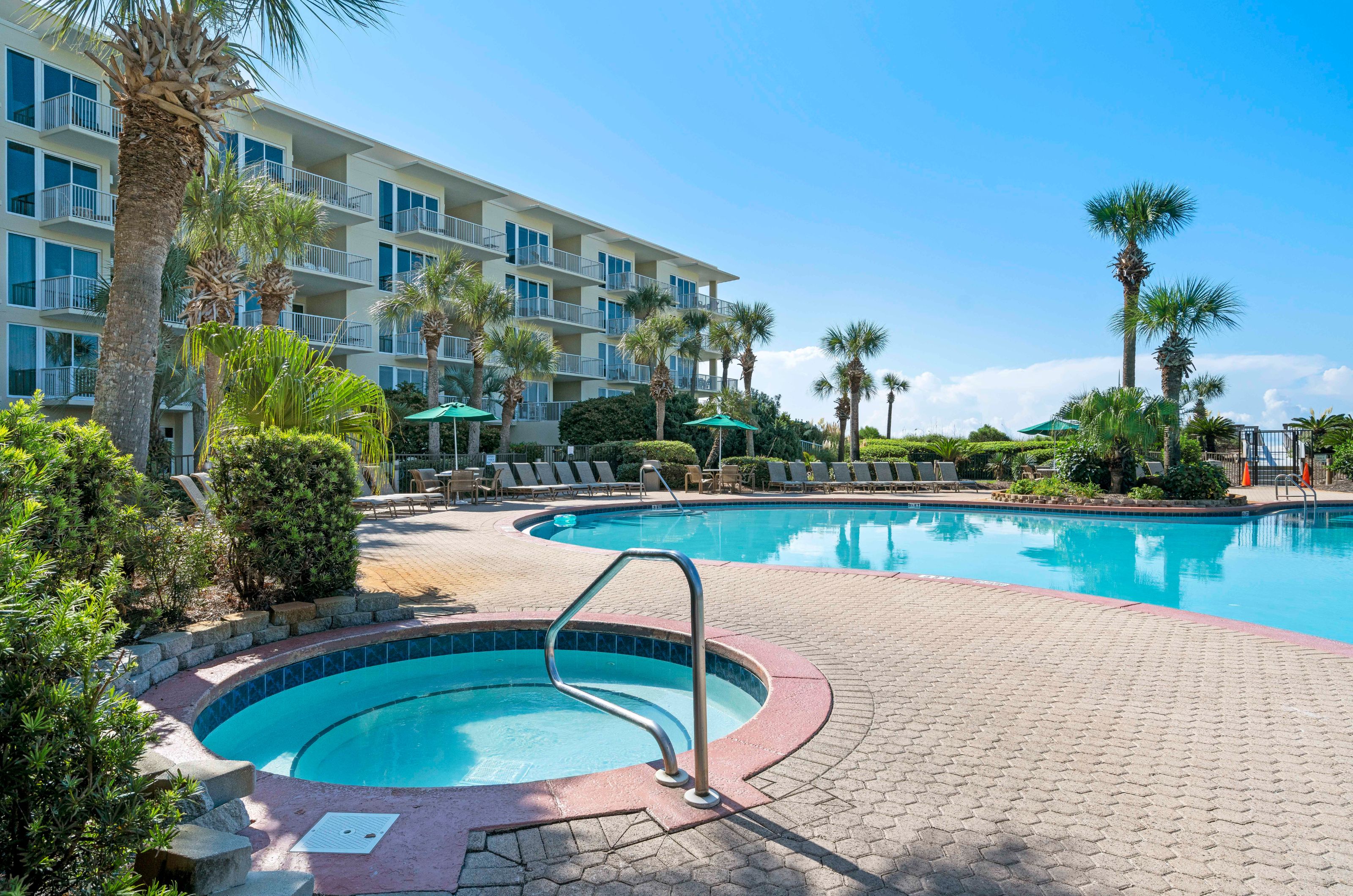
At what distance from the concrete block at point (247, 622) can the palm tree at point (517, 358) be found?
20.3 meters

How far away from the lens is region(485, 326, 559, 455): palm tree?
81.8ft

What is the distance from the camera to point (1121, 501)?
17250mm

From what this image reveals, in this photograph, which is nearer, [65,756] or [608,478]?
[65,756]

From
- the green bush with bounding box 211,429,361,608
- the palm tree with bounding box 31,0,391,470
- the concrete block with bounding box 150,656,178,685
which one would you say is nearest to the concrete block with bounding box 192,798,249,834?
the concrete block with bounding box 150,656,178,685

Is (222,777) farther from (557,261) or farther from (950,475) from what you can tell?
(557,261)

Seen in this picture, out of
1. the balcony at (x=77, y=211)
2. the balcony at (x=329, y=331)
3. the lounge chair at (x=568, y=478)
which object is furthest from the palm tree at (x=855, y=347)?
the balcony at (x=77, y=211)

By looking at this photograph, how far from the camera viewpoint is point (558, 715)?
4859 mm

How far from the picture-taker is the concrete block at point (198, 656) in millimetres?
4445

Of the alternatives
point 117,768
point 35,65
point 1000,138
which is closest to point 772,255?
point 1000,138

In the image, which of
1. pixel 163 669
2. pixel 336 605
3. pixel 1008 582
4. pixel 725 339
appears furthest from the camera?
pixel 725 339

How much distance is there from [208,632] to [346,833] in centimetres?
266

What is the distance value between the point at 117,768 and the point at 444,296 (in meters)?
22.3

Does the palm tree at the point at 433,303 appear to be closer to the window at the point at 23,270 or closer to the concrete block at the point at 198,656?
the window at the point at 23,270

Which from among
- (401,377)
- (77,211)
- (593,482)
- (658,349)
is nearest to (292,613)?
(593,482)
